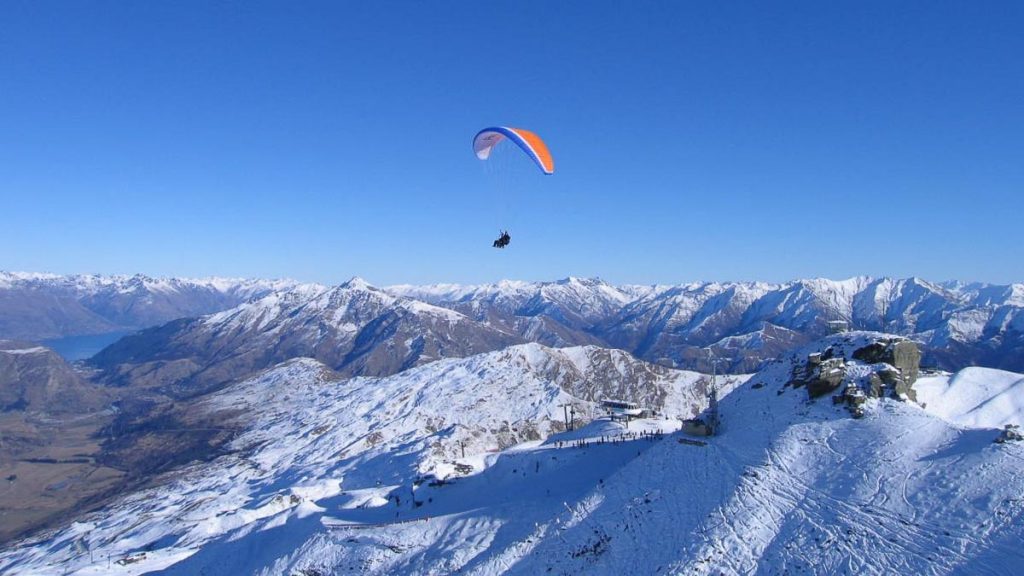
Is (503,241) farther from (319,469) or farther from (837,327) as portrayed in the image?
(319,469)

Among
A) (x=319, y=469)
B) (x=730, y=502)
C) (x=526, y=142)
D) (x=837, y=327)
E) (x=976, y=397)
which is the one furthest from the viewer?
(x=319, y=469)

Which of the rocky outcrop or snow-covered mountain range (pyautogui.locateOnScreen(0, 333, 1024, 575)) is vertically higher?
the rocky outcrop

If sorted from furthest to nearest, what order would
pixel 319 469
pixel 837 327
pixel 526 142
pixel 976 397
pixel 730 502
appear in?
pixel 319 469 → pixel 837 327 → pixel 976 397 → pixel 526 142 → pixel 730 502

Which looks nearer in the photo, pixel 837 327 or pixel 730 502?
pixel 730 502

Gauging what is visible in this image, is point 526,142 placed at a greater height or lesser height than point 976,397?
greater

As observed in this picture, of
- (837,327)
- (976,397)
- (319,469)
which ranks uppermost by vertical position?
(837,327)

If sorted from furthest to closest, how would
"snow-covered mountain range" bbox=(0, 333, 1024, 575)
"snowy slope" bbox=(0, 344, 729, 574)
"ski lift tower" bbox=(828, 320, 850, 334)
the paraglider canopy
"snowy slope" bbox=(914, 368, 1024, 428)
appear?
"snowy slope" bbox=(0, 344, 729, 574), "ski lift tower" bbox=(828, 320, 850, 334), "snowy slope" bbox=(914, 368, 1024, 428), the paraglider canopy, "snow-covered mountain range" bbox=(0, 333, 1024, 575)

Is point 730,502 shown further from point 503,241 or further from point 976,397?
point 976,397

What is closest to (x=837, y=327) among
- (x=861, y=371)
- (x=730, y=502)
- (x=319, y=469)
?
(x=861, y=371)

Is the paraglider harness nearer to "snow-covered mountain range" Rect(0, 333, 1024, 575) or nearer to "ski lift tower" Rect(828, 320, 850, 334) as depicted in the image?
"snow-covered mountain range" Rect(0, 333, 1024, 575)

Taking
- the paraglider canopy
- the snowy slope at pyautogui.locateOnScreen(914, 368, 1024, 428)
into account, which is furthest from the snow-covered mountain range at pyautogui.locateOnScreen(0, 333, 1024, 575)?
the paraglider canopy

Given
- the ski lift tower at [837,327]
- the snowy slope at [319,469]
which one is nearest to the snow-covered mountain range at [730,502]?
the snowy slope at [319,469]

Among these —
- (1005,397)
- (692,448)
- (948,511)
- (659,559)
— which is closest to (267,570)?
(659,559)
